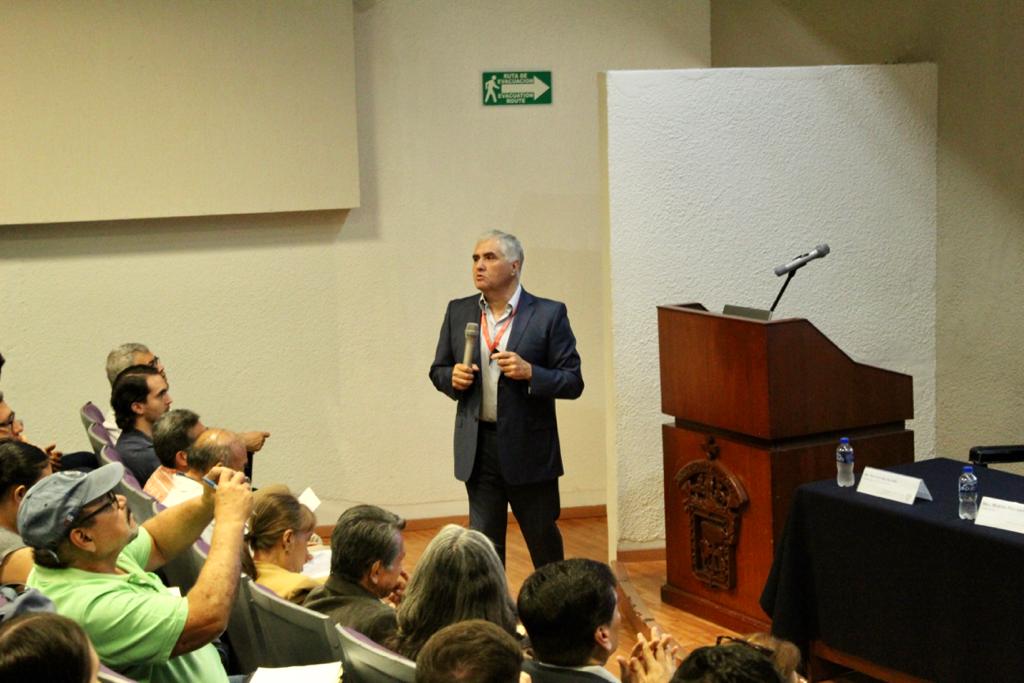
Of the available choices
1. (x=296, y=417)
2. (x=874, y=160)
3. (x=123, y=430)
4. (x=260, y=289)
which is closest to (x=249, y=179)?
(x=260, y=289)

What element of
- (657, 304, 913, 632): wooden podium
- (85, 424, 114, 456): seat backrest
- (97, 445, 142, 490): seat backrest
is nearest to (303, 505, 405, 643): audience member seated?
(97, 445, 142, 490): seat backrest

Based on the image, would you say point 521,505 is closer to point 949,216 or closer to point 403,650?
point 403,650

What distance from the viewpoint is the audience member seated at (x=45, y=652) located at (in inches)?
→ 70.1

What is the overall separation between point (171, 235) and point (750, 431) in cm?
318

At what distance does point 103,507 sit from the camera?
2514 millimetres

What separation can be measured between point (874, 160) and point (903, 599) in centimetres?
250

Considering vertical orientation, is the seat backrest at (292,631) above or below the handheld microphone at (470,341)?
below

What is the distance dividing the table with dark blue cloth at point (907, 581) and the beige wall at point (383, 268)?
276 cm

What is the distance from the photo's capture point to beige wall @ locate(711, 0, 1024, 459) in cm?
531

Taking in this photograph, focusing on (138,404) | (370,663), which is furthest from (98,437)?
(370,663)

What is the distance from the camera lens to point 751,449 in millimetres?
4438

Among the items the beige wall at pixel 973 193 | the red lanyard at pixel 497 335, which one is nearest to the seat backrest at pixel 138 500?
the red lanyard at pixel 497 335

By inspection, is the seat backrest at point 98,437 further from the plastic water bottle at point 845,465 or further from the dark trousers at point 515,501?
the plastic water bottle at point 845,465

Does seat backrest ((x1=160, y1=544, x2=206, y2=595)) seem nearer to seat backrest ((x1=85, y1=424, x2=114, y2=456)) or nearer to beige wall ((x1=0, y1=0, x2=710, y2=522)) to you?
seat backrest ((x1=85, y1=424, x2=114, y2=456))
